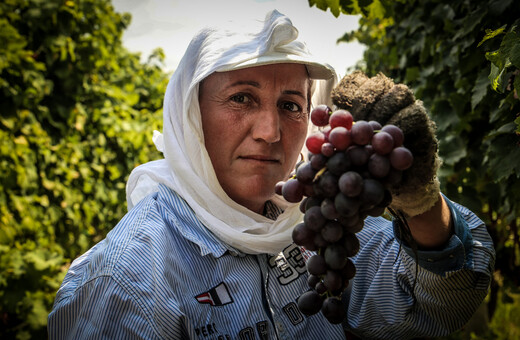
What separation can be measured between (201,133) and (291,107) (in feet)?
1.53

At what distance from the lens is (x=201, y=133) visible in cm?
180

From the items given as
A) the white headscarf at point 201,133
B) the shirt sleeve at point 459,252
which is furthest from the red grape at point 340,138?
the white headscarf at point 201,133

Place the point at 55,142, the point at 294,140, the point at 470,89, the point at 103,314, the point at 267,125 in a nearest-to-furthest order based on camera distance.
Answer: the point at 103,314 < the point at 267,125 < the point at 294,140 < the point at 470,89 < the point at 55,142

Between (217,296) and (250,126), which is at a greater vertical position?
(250,126)

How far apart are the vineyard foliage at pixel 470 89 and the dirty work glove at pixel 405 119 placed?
1.17ft

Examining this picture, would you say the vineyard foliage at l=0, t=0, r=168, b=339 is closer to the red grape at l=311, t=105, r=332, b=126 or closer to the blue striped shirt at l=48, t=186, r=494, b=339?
the blue striped shirt at l=48, t=186, r=494, b=339

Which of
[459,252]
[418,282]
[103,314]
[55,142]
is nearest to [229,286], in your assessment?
[103,314]

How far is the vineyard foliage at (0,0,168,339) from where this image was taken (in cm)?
335

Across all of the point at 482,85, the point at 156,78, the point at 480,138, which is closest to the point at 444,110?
the point at 480,138

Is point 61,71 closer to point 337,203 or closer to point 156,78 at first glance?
point 156,78

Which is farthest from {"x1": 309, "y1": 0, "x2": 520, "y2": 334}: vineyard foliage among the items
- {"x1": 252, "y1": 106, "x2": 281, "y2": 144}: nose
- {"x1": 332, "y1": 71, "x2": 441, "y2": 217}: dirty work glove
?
{"x1": 252, "y1": 106, "x2": 281, "y2": 144}: nose

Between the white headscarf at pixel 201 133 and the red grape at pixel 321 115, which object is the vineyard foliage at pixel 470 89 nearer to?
the white headscarf at pixel 201 133

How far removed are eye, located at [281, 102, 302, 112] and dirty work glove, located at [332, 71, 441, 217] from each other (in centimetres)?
60

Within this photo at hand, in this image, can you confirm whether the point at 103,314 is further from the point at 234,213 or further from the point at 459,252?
Answer: the point at 459,252
